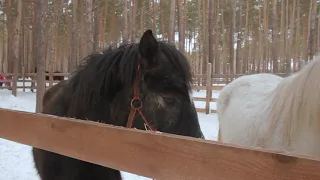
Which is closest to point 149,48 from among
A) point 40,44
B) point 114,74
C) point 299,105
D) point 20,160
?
point 114,74

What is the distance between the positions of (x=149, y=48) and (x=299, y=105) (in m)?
1.08

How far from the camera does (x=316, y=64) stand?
205cm

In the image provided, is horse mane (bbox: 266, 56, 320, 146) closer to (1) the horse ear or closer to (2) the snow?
(1) the horse ear

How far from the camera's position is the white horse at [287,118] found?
6.35 feet

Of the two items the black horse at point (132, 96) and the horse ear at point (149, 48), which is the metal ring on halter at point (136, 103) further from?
the horse ear at point (149, 48)

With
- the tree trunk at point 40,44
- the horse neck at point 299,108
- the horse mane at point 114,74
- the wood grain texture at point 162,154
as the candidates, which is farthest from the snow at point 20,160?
the horse neck at point 299,108

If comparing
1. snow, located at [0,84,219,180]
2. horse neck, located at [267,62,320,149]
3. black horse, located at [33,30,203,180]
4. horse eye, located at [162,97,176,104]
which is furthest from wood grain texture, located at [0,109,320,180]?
snow, located at [0,84,219,180]

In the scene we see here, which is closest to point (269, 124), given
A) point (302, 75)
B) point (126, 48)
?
point (302, 75)

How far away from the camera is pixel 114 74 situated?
6.89 feet

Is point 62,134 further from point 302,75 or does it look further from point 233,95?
point 233,95

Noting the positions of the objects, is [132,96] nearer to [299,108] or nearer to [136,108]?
[136,108]

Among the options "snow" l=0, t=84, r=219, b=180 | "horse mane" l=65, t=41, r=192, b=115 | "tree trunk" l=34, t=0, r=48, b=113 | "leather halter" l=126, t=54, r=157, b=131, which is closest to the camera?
"leather halter" l=126, t=54, r=157, b=131

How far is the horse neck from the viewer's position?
1925 millimetres

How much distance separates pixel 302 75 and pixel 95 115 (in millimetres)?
1476
